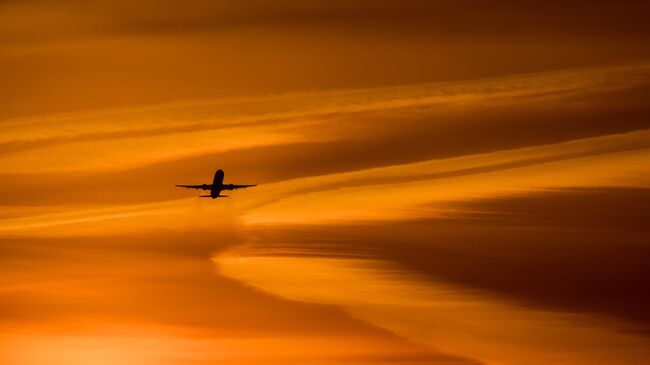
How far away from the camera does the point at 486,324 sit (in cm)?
9675

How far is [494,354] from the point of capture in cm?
8588

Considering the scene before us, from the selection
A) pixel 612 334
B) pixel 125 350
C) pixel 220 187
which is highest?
pixel 220 187

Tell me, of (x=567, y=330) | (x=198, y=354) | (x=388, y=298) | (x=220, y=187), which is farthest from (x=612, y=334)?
(x=220, y=187)

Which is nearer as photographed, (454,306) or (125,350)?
(125,350)

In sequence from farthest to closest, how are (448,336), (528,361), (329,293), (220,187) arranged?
(220,187) → (329,293) → (448,336) → (528,361)

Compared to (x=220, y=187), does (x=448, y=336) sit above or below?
below

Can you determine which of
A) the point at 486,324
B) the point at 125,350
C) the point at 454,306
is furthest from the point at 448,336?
the point at 125,350

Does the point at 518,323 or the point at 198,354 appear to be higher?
the point at 518,323

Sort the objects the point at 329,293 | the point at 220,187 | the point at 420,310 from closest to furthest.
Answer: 1. the point at 420,310
2. the point at 329,293
3. the point at 220,187

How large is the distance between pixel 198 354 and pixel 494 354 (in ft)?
56.7

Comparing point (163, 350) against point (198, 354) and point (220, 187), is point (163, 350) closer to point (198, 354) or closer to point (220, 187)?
point (198, 354)

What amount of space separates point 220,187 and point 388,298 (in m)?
63.8

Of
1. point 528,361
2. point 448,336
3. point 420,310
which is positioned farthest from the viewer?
point 420,310

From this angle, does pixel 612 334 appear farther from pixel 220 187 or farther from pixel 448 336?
pixel 220 187
